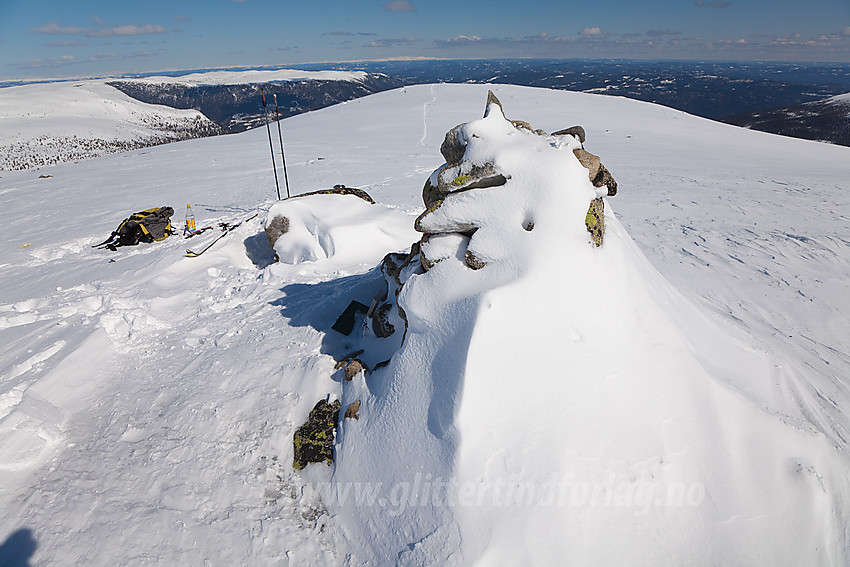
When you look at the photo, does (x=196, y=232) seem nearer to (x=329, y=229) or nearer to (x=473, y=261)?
(x=329, y=229)

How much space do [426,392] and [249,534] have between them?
8.90 ft

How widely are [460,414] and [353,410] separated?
202 cm

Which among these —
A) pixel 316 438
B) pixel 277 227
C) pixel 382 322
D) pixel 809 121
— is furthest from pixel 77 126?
pixel 809 121

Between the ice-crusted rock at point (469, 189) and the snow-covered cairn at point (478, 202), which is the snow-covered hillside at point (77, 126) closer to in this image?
the snow-covered cairn at point (478, 202)

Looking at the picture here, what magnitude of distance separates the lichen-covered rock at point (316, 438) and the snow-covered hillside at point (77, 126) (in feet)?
243

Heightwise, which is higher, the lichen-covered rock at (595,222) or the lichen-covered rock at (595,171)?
the lichen-covered rock at (595,171)

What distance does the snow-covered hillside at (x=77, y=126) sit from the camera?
267 ft

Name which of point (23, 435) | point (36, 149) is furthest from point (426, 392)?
point (36, 149)

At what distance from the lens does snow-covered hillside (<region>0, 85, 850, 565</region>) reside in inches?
178

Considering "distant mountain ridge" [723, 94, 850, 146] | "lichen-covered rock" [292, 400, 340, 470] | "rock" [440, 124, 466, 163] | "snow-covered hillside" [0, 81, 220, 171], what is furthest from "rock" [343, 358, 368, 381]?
"distant mountain ridge" [723, 94, 850, 146]

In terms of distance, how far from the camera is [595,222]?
621 cm

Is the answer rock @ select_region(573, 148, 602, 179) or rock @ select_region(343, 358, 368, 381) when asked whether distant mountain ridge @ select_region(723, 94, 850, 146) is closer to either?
rock @ select_region(573, 148, 602, 179)

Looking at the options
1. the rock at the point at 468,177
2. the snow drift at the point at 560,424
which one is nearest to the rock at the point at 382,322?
the snow drift at the point at 560,424

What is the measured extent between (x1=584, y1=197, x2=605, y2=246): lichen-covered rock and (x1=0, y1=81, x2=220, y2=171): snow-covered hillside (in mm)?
76537
